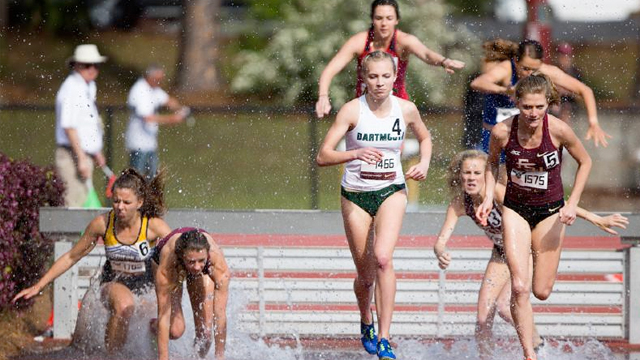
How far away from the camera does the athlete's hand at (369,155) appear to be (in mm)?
7953

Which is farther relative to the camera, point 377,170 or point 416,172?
point 377,170

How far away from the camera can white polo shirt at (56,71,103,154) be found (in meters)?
12.2

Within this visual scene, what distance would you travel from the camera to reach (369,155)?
→ 795 centimetres

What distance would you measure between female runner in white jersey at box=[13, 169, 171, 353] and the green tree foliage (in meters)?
12.7

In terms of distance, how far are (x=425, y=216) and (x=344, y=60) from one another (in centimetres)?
220

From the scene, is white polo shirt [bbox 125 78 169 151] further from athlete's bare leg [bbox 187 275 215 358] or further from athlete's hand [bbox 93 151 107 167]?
athlete's bare leg [bbox 187 275 215 358]

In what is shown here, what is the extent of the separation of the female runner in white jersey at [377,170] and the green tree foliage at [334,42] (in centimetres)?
1339

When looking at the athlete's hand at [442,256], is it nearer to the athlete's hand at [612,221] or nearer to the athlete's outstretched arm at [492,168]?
the athlete's outstretched arm at [492,168]

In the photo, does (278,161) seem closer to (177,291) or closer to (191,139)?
(191,139)

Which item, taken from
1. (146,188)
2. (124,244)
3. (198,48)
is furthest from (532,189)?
(198,48)

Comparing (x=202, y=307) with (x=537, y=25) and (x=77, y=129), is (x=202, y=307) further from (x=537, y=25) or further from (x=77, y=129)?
(x=537, y=25)

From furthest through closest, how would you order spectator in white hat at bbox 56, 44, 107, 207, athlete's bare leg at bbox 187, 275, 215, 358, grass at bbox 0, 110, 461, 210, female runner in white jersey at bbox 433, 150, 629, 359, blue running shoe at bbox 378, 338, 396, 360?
grass at bbox 0, 110, 461, 210 < spectator in white hat at bbox 56, 44, 107, 207 < female runner in white jersey at bbox 433, 150, 629, 359 < athlete's bare leg at bbox 187, 275, 215, 358 < blue running shoe at bbox 378, 338, 396, 360

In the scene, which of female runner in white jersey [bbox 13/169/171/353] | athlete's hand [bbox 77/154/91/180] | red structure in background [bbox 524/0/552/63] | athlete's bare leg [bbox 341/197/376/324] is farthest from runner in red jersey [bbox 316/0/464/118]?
red structure in background [bbox 524/0/552/63]

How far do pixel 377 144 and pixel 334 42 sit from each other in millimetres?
14759
